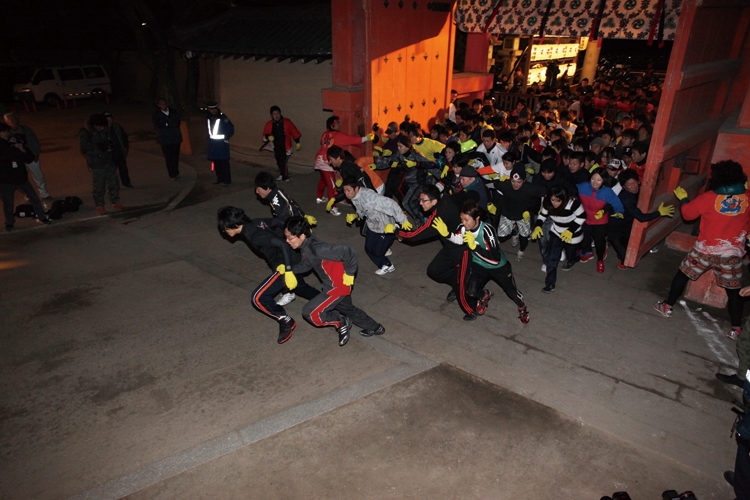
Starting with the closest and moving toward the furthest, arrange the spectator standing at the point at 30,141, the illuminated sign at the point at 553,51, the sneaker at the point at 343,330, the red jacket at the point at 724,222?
the red jacket at the point at 724,222, the sneaker at the point at 343,330, the spectator standing at the point at 30,141, the illuminated sign at the point at 553,51

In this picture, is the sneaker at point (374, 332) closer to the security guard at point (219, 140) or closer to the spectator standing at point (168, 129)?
the security guard at point (219, 140)

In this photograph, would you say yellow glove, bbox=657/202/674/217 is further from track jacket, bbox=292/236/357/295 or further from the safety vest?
the safety vest

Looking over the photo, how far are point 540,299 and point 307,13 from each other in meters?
9.92

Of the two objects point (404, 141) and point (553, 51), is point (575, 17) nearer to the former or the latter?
point (404, 141)

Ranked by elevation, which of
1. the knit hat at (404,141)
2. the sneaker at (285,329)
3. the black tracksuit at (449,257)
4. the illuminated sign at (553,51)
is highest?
the illuminated sign at (553,51)

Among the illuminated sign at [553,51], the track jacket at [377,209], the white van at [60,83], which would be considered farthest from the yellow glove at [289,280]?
the white van at [60,83]

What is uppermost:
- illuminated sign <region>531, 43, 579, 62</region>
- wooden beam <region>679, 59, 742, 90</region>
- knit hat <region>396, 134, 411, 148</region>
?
illuminated sign <region>531, 43, 579, 62</region>

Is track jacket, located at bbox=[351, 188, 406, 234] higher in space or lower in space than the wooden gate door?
lower

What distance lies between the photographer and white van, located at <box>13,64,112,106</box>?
2092cm

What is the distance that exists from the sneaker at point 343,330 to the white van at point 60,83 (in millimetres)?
22247

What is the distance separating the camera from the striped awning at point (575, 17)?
26.4 feet

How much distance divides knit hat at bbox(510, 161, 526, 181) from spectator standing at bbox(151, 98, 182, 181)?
7.44 meters

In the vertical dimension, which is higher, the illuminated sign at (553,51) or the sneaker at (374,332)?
the illuminated sign at (553,51)

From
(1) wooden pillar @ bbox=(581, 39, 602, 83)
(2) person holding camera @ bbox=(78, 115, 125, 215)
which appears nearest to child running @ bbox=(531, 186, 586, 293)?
(2) person holding camera @ bbox=(78, 115, 125, 215)
